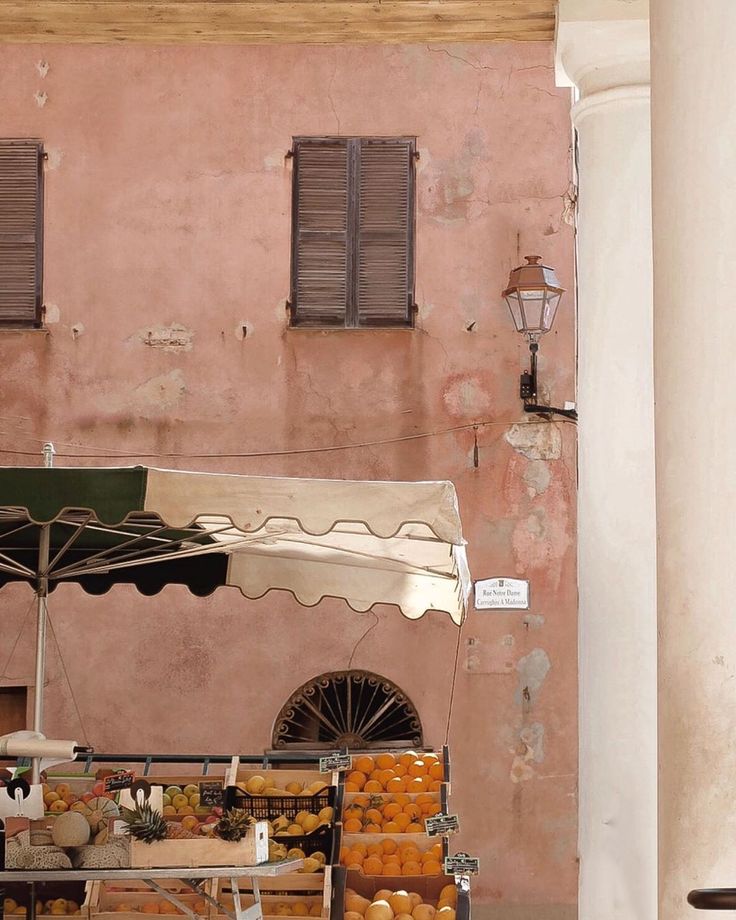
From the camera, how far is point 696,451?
9.95 feet

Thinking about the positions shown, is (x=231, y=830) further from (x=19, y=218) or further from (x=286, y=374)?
(x=19, y=218)

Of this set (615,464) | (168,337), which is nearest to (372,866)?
(615,464)

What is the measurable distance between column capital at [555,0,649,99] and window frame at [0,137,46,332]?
5.88 metres

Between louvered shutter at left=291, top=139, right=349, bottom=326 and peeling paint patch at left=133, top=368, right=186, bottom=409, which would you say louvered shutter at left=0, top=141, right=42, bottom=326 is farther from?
louvered shutter at left=291, top=139, right=349, bottom=326

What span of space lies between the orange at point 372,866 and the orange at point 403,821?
31cm

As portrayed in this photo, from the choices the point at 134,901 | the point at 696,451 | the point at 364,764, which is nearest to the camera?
the point at 696,451

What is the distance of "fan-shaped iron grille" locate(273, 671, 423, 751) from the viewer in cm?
976

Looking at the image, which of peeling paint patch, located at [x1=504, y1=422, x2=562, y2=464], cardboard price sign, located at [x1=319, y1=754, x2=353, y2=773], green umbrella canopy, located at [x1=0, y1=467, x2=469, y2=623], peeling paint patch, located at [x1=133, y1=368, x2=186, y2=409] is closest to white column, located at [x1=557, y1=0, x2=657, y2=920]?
green umbrella canopy, located at [x1=0, y1=467, x2=469, y2=623]

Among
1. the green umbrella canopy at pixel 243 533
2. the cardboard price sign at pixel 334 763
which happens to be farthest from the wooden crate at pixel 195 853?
the cardboard price sign at pixel 334 763

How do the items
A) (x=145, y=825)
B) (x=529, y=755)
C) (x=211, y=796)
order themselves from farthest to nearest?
(x=529, y=755) → (x=211, y=796) → (x=145, y=825)

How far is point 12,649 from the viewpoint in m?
9.82

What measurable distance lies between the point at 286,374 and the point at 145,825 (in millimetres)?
5491

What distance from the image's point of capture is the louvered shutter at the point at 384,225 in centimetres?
1012

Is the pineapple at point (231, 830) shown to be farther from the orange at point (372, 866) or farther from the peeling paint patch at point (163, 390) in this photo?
the peeling paint patch at point (163, 390)
